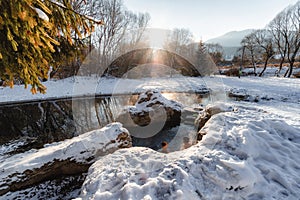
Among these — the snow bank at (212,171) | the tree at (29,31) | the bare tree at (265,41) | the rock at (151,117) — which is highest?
the bare tree at (265,41)

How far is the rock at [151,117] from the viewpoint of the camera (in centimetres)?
765

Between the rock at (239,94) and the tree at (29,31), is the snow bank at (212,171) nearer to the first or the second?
the tree at (29,31)

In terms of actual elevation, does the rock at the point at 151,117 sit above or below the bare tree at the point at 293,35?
below

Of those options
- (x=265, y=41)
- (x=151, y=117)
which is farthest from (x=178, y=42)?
(x=151, y=117)

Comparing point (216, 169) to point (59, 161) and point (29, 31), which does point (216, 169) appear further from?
point (59, 161)

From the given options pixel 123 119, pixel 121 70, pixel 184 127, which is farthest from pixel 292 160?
pixel 121 70

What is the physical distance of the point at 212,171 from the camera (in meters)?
2.62

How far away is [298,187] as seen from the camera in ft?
8.17

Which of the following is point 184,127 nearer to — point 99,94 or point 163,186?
point 163,186

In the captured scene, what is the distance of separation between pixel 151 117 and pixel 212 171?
239 inches

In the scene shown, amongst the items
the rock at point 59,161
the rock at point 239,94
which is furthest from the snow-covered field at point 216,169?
the rock at point 239,94

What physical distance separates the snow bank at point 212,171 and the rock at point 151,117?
4085 millimetres

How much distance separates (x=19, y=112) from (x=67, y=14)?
33.3 ft

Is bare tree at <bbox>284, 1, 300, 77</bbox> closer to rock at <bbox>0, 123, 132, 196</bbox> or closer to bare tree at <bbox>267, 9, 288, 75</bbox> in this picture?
bare tree at <bbox>267, 9, 288, 75</bbox>
